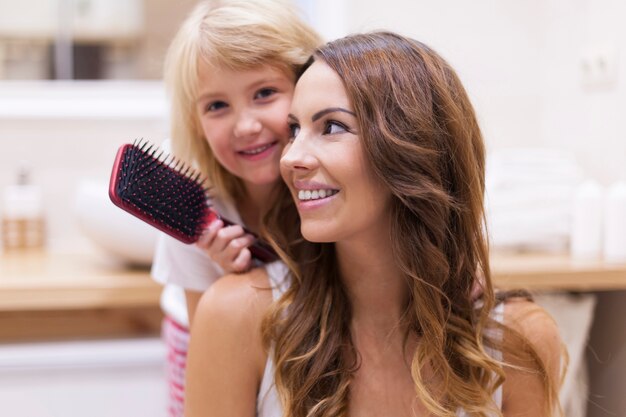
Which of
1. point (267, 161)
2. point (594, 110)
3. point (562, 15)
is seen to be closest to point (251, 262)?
point (267, 161)

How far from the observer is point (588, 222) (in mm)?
1483

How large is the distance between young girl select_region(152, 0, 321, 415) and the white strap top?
2.0 inches

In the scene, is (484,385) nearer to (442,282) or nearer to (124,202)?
(442,282)

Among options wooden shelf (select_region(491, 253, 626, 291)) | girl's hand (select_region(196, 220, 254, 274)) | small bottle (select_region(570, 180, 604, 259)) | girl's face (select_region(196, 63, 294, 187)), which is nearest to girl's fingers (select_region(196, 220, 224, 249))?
girl's hand (select_region(196, 220, 254, 274))

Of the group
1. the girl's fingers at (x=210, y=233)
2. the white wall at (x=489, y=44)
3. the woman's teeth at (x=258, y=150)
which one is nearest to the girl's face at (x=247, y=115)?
the woman's teeth at (x=258, y=150)

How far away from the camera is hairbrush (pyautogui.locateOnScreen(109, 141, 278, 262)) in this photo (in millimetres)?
960

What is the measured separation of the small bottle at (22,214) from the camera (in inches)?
71.1

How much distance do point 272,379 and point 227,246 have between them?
0.69 ft

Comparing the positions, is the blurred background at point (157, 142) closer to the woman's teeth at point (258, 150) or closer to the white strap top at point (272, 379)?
the white strap top at point (272, 379)

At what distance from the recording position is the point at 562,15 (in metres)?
1.82

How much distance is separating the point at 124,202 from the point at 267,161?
276 mm

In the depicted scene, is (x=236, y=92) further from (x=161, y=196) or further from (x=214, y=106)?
(x=161, y=196)

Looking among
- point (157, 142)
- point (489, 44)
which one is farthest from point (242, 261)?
point (489, 44)

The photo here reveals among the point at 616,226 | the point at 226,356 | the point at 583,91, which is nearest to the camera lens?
the point at 226,356
